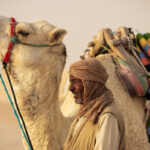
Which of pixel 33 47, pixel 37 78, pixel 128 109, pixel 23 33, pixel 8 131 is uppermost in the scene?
pixel 23 33

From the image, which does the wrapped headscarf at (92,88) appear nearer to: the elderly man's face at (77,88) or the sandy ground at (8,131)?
the elderly man's face at (77,88)

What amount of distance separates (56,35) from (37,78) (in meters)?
0.43

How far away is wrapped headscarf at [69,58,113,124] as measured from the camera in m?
1.55

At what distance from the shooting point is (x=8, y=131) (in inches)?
420

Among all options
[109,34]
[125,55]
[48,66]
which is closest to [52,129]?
[48,66]

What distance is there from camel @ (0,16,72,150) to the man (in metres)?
0.70

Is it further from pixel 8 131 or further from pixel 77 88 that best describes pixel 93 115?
pixel 8 131

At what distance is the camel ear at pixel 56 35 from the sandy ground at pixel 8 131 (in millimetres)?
7138

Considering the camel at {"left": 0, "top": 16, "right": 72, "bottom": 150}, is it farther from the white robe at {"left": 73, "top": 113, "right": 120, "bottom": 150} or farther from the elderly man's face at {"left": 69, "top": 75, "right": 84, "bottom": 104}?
the white robe at {"left": 73, "top": 113, "right": 120, "bottom": 150}

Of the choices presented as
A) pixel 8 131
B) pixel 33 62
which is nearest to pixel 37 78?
pixel 33 62

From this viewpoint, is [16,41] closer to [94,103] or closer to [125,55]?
[94,103]

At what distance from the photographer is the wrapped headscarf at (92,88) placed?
1549 mm

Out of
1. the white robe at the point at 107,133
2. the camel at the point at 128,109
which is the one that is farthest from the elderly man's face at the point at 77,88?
the camel at the point at 128,109

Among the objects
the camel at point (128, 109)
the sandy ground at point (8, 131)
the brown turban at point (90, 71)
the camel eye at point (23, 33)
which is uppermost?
the camel eye at point (23, 33)
